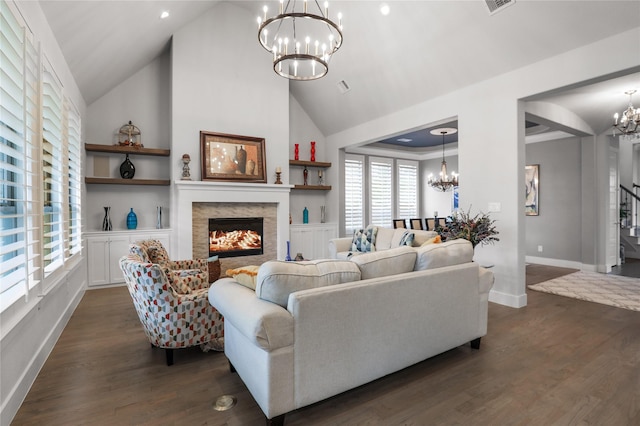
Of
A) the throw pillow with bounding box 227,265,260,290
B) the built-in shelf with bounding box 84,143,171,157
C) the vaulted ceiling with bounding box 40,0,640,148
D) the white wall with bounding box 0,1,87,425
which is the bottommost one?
the white wall with bounding box 0,1,87,425

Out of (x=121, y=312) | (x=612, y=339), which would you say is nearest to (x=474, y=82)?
(x=612, y=339)

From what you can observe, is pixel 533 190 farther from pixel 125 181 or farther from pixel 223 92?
pixel 125 181

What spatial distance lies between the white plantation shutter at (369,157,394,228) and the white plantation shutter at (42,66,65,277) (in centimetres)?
663

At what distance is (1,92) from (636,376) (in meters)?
4.60

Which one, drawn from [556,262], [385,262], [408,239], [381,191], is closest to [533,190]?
[556,262]

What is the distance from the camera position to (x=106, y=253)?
201 inches

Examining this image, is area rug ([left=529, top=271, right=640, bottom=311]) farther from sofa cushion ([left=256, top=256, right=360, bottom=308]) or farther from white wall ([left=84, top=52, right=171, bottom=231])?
white wall ([left=84, top=52, right=171, bottom=231])

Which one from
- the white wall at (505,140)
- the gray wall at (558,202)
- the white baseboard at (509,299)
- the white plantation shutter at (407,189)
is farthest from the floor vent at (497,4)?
the white plantation shutter at (407,189)

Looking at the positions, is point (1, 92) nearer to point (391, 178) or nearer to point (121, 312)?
point (121, 312)

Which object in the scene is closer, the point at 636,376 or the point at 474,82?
the point at 636,376

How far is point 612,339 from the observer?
10.4 feet

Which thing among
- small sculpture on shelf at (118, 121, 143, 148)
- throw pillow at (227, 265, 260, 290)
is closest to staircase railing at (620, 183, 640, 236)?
throw pillow at (227, 265, 260, 290)

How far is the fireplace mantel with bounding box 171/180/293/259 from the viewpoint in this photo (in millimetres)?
5469

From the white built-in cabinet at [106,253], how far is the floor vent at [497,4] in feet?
18.6
